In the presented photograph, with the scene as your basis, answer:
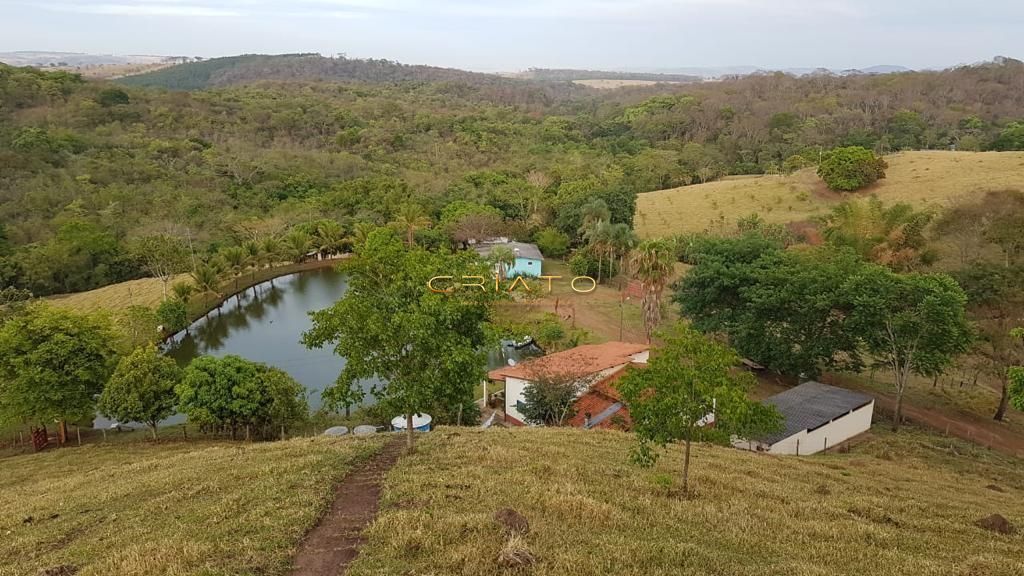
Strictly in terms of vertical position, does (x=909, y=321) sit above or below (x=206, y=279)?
above

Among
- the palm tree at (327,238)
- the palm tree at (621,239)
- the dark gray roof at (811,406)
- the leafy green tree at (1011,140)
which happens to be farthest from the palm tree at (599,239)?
the leafy green tree at (1011,140)

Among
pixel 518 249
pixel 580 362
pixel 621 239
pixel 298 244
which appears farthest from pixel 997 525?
pixel 298 244

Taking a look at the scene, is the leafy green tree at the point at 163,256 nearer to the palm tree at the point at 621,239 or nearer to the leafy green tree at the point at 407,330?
the palm tree at the point at 621,239

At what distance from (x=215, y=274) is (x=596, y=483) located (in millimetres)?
37515

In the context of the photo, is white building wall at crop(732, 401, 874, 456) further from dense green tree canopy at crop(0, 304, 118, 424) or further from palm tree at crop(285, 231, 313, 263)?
palm tree at crop(285, 231, 313, 263)

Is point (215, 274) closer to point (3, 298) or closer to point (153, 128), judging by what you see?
point (3, 298)

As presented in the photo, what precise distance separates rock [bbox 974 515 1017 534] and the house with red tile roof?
1160 cm

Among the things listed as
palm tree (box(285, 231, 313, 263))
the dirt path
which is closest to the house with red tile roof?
the dirt path

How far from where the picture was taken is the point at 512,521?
9445mm

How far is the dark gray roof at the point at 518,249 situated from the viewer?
47656mm

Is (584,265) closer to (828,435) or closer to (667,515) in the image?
(828,435)

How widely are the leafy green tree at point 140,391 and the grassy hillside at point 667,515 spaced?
11.5 meters

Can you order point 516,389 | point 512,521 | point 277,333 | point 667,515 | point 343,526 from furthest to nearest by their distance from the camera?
Answer: point 277,333 → point 516,389 → point 667,515 → point 343,526 → point 512,521

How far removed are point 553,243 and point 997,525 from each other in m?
42.1
